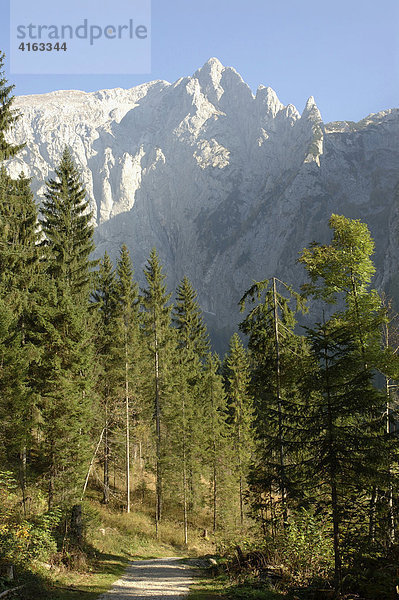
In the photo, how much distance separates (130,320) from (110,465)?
1222cm

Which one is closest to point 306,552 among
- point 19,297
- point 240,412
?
point 19,297

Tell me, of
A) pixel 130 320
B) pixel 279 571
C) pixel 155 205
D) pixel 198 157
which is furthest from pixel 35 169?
pixel 279 571

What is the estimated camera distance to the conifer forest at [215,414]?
9.54 metres

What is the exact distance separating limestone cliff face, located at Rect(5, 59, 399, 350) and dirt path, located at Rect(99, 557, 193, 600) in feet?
464

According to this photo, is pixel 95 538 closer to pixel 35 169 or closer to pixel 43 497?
pixel 43 497

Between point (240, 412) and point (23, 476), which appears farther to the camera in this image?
point (240, 412)

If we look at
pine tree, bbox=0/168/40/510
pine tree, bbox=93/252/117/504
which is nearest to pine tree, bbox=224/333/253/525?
pine tree, bbox=93/252/117/504

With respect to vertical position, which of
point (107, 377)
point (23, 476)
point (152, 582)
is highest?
point (107, 377)

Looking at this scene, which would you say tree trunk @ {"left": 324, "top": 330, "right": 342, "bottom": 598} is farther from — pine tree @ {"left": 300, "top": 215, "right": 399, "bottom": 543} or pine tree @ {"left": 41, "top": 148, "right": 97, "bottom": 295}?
pine tree @ {"left": 41, "top": 148, "right": 97, "bottom": 295}

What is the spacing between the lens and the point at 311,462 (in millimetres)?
9695

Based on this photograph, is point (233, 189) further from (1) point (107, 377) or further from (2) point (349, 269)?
(2) point (349, 269)

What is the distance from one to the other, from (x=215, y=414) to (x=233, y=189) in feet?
538

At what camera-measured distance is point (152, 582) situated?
47.9ft

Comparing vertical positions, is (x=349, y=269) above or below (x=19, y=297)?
below
